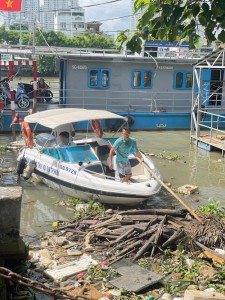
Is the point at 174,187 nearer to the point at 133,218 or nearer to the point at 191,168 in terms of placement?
the point at 191,168

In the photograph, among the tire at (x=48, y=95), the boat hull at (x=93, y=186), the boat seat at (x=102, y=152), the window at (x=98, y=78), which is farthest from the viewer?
the tire at (x=48, y=95)

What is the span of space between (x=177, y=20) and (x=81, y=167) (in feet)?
22.1

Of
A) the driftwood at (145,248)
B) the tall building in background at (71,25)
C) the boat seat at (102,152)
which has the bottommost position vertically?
the driftwood at (145,248)

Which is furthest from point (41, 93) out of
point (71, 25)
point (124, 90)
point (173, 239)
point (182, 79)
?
point (71, 25)

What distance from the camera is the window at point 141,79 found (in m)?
21.4

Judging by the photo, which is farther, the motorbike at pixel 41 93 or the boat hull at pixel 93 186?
the motorbike at pixel 41 93

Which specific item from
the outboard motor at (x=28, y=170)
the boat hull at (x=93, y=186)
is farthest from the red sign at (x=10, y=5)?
the boat hull at (x=93, y=186)

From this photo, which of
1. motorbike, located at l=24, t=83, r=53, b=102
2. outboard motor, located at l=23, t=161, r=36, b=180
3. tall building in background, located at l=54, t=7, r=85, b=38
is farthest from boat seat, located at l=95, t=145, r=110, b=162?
tall building in background, located at l=54, t=7, r=85, b=38

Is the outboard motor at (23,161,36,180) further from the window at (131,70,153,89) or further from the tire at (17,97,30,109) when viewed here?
the window at (131,70,153,89)

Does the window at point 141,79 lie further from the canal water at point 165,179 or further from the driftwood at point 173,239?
the driftwood at point 173,239

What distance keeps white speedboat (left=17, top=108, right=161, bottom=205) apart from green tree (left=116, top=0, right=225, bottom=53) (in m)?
5.75

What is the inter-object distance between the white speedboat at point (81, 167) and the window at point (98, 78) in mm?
8654

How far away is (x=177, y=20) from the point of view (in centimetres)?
368

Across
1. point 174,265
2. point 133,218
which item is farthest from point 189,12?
point 133,218
